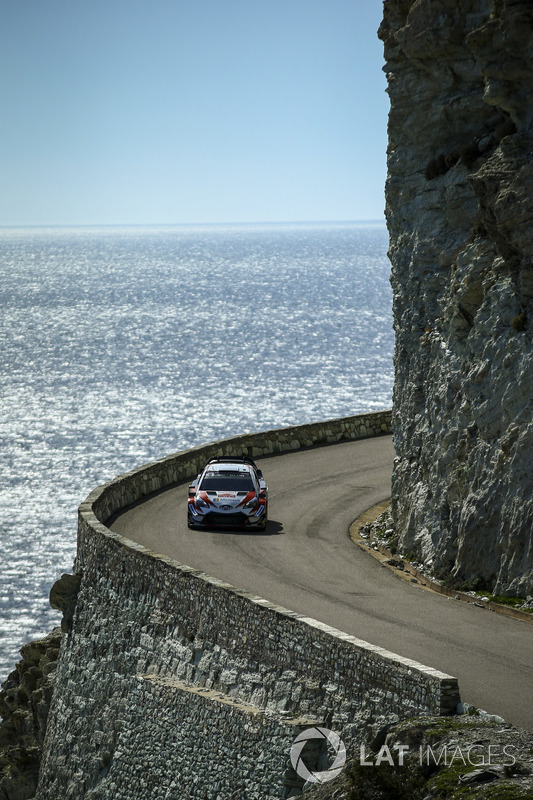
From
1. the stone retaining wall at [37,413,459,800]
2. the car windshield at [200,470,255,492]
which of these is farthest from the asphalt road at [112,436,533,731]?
the stone retaining wall at [37,413,459,800]

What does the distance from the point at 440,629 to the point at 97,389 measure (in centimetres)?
7954

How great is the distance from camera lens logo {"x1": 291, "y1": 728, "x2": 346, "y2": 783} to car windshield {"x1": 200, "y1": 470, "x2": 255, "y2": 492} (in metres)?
11.8

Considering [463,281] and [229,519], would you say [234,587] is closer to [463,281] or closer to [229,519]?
[229,519]

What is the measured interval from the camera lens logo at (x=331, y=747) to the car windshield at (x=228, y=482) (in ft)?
38.7

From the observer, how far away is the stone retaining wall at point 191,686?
14.8 m

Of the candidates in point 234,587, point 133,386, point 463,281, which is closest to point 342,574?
point 234,587

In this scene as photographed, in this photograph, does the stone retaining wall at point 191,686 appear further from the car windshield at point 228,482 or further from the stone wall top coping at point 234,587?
the car windshield at point 228,482


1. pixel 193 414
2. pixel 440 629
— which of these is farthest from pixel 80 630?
pixel 193 414

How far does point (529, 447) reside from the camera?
1995 centimetres

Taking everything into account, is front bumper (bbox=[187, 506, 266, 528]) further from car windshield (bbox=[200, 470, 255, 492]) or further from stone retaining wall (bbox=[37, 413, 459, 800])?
stone retaining wall (bbox=[37, 413, 459, 800])

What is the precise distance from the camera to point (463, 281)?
22781 mm

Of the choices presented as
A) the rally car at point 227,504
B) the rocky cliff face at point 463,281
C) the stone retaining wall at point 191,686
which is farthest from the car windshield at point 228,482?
the rocky cliff face at point 463,281

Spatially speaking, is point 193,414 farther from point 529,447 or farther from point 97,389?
point 529,447

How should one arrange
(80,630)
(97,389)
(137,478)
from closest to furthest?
(80,630), (137,478), (97,389)
